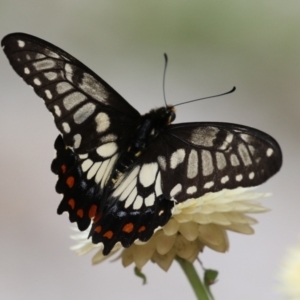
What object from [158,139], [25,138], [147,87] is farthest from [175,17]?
[158,139]

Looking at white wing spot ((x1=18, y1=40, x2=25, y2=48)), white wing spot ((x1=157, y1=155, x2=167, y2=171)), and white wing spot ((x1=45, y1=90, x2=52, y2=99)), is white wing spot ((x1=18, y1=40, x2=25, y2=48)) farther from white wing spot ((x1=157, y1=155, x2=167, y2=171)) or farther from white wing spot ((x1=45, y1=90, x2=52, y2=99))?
white wing spot ((x1=157, y1=155, x2=167, y2=171))

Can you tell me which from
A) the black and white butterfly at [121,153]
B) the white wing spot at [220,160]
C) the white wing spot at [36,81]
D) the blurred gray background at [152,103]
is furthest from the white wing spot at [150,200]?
the blurred gray background at [152,103]

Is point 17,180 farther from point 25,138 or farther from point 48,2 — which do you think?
point 48,2

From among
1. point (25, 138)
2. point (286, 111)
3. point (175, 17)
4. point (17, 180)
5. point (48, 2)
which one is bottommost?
point (286, 111)

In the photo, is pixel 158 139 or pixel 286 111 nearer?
pixel 158 139

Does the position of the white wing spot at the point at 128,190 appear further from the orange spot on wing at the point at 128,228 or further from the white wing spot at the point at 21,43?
the white wing spot at the point at 21,43

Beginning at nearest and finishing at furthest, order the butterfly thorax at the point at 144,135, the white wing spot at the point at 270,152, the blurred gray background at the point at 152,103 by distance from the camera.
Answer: the white wing spot at the point at 270,152 → the butterfly thorax at the point at 144,135 → the blurred gray background at the point at 152,103
